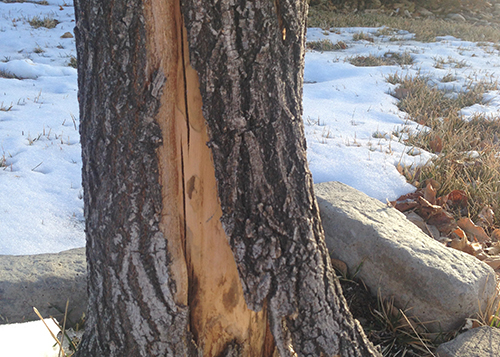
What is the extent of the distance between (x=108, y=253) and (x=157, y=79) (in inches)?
23.8

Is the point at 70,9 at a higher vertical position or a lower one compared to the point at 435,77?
higher

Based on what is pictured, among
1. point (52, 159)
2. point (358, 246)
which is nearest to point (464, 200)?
point (358, 246)

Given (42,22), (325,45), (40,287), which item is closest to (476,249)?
(40,287)

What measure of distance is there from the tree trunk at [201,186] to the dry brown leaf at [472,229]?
173 cm

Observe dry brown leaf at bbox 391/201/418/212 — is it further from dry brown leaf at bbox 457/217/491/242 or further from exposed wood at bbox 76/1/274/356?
exposed wood at bbox 76/1/274/356

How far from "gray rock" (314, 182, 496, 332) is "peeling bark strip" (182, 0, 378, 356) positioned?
0.82 meters

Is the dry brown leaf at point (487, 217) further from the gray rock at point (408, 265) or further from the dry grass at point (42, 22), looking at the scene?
the dry grass at point (42, 22)

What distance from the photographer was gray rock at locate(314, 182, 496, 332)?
196cm

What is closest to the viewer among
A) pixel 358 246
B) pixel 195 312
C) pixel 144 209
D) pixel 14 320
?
pixel 144 209

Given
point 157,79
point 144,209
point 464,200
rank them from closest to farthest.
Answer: point 157,79 → point 144,209 → point 464,200

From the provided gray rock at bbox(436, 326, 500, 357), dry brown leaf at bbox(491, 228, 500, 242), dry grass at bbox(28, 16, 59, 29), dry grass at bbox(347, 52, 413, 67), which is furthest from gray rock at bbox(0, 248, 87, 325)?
dry grass at bbox(28, 16, 59, 29)

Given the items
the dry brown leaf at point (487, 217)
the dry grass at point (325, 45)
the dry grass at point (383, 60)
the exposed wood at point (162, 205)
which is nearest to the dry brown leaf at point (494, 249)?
the dry brown leaf at point (487, 217)

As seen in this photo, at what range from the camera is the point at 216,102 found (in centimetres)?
114

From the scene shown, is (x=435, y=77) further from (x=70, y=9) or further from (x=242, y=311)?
(x=70, y=9)
